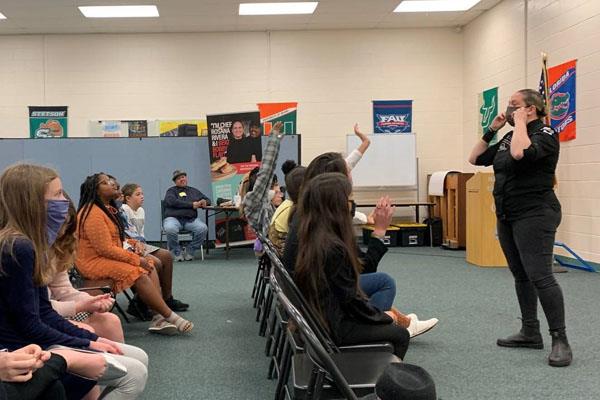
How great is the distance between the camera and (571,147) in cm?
619

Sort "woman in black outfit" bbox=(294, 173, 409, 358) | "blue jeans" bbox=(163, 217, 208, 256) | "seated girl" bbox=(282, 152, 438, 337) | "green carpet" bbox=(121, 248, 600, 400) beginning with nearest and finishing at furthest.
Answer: "woman in black outfit" bbox=(294, 173, 409, 358)
"seated girl" bbox=(282, 152, 438, 337)
"green carpet" bbox=(121, 248, 600, 400)
"blue jeans" bbox=(163, 217, 208, 256)

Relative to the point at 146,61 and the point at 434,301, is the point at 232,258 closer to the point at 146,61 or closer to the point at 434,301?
the point at 434,301

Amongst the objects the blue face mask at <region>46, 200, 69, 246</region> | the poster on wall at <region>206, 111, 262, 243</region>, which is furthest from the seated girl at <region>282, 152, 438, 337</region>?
the poster on wall at <region>206, 111, 262, 243</region>

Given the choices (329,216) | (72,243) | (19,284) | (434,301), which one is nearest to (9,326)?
(19,284)

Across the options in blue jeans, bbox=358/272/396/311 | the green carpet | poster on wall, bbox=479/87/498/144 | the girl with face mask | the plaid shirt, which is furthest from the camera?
poster on wall, bbox=479/87/498/144

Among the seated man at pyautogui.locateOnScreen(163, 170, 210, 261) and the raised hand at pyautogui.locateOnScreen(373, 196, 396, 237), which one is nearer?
the raised hand at pyautogui.locateOnScreen(373, 196, 396, 237)

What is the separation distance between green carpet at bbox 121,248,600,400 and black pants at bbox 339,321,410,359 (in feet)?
2.00

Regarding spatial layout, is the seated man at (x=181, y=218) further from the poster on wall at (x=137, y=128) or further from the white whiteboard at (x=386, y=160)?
the white whiteboard at (x=386, y=160)

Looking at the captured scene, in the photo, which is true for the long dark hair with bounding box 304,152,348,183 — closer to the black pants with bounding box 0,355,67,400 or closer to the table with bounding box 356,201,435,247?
the black pants with bounding box 0,355,67,400

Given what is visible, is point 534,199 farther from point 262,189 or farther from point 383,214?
point 262,189

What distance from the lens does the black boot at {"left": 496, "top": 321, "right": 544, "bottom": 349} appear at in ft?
10.3

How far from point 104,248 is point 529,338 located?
253 cm

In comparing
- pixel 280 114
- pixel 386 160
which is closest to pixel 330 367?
pixel 386 160

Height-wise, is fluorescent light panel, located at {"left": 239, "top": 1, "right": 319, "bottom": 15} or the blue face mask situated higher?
A: fluorescent light panel, located at {"left": 239, "top": 1, "right": 319, "bottom": 15}
